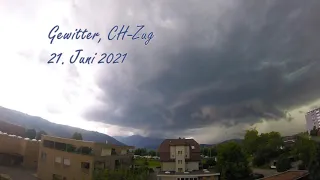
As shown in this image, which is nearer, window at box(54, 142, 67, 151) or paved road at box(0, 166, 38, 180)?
paved road at box(0, 166, 38, 180)

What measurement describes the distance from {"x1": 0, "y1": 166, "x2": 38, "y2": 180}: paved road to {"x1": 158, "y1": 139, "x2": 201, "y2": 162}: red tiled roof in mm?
12319

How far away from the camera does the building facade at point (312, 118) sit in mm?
65350

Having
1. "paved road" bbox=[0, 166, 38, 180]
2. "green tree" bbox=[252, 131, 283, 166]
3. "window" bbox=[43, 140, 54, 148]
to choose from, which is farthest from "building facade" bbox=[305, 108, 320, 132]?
"paved road" bbox=[0, 166, 38, 180]

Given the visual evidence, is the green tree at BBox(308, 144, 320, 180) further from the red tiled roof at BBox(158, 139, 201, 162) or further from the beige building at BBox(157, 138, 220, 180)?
the red tiled roof at BBox(158, 139, 201, 162)

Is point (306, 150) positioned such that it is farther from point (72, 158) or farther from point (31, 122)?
point (31, 122)

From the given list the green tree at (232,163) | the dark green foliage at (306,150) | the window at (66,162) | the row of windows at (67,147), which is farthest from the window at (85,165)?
the dark green foliage at (306,150)

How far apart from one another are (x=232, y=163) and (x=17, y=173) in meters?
17.9

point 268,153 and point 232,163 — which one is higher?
point 268,153

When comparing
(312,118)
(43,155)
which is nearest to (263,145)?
(43,155)

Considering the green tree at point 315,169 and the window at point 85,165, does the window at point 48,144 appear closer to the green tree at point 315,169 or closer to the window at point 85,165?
the window at point 85,165

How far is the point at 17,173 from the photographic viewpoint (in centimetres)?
2244

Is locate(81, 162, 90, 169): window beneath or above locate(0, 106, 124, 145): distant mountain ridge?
beneath

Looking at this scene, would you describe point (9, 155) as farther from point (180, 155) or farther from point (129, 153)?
point (180, 155)

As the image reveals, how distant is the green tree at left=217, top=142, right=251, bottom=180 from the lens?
25.1 metres
